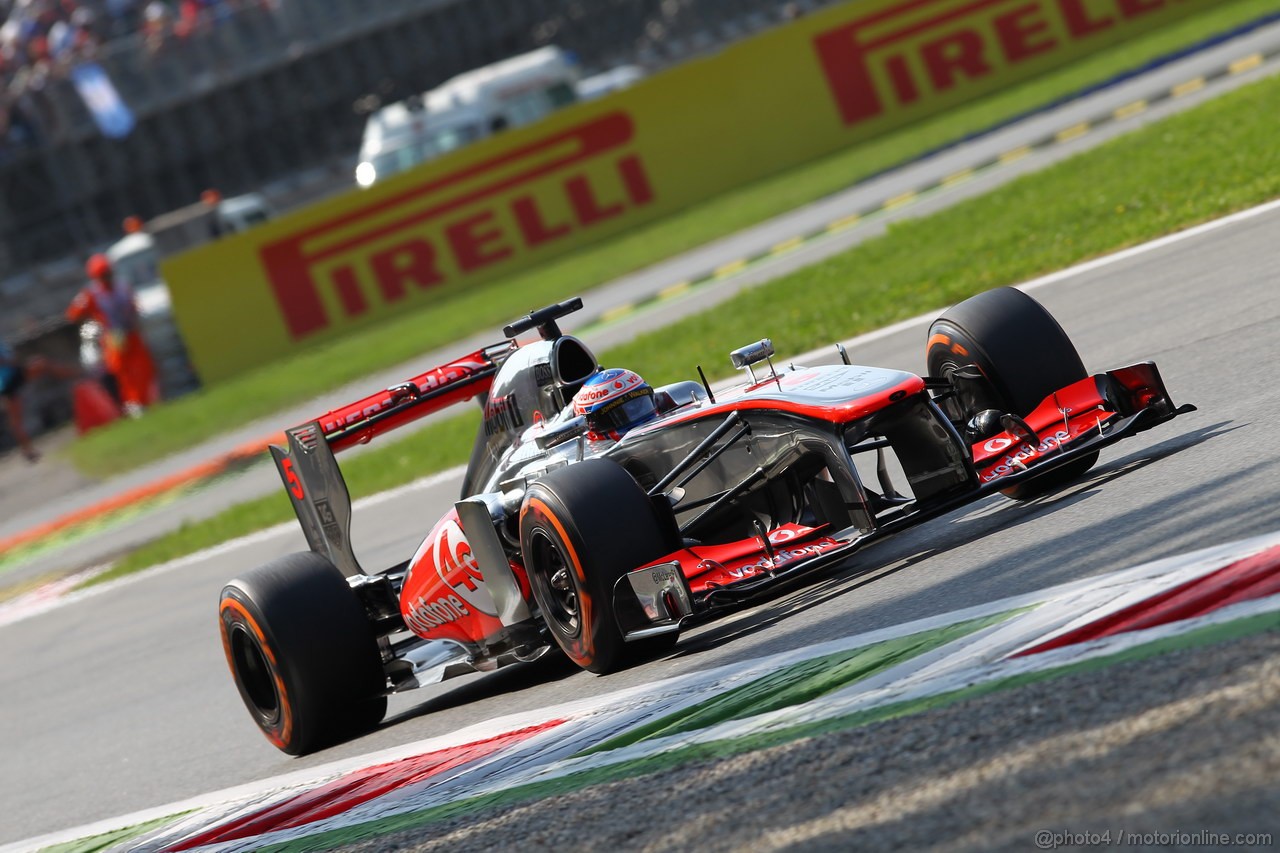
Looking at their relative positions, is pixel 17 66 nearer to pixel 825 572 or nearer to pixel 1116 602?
pixel 825 572

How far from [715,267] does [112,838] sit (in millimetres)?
13448

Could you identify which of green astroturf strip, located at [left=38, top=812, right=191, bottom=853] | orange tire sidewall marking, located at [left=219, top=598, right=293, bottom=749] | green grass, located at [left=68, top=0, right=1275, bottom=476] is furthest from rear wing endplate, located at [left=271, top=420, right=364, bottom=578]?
green grass, located at [left=68, top=0, right=1275, bottom=476]

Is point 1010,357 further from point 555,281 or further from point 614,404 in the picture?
point 555,281

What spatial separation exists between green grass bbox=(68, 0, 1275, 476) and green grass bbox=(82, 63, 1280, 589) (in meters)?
4.31

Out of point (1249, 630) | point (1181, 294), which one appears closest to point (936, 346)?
point (1249, 630)

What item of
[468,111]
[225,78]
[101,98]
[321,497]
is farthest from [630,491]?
[225,78]

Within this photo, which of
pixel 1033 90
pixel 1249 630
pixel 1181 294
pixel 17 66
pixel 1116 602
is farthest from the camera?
pixel 17 66

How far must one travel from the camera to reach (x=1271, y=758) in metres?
3.35

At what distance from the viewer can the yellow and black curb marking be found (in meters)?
18.6

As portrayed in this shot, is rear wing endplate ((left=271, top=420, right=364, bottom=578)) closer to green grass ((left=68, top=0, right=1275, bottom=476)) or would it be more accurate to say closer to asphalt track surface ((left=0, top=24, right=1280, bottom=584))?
asphalt track surface ((left=0, top=24, right=1280, bottom=584))

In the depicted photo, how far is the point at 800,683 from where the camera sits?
5.09m

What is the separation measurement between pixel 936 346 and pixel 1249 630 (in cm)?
284
